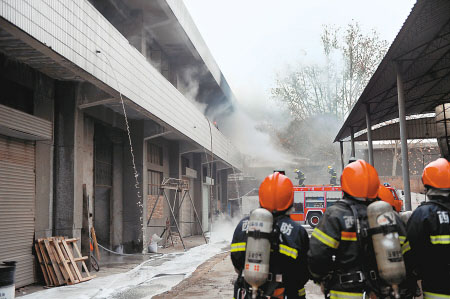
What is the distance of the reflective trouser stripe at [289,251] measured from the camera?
320 centimetres

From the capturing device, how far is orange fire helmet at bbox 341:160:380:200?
3234 mm

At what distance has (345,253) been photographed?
10.3 ft

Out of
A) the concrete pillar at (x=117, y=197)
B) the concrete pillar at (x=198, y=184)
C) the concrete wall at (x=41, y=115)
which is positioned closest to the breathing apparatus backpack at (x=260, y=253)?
the concrete wall at (x=41, y=115)

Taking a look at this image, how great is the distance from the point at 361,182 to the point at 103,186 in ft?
32.9

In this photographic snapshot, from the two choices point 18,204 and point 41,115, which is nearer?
point 18,204

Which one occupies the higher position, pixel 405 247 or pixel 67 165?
pixel 67 165

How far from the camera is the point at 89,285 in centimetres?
820

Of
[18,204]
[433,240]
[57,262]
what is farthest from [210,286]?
[433,240]

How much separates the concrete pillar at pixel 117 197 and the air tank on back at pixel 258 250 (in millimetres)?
10441

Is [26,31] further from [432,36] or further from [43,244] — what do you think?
[432,36]

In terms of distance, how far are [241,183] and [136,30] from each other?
69.5ft

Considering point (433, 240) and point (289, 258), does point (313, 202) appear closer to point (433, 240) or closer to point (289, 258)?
point (433, 240)

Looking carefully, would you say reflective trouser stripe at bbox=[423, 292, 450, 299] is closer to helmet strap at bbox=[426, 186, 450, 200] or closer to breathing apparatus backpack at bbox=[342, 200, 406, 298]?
breathing apparatus backpack at bbox=[342, 200, 406, 298]

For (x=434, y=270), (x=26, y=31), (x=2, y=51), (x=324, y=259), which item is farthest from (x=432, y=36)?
(x=2, y=51)
